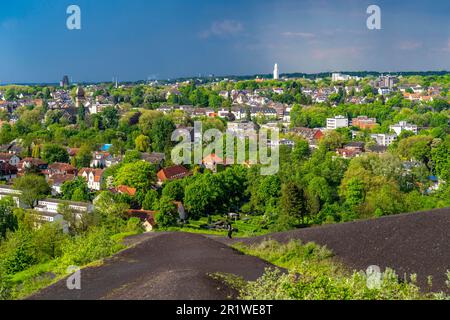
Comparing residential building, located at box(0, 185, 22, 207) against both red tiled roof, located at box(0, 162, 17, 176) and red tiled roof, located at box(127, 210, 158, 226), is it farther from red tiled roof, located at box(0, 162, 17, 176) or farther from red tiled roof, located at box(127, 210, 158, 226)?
red tiled roof, located at box(127, 210, 158, 226)

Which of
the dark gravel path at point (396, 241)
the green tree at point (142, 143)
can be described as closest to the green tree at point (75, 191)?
the green tree at point (142, 143)

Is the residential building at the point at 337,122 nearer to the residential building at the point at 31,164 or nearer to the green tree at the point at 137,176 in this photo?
the residential building at the point at 31,164

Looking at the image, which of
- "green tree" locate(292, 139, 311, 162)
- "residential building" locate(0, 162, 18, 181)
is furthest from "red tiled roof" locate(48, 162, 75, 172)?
"green tree" locate(292, 139, 311, 162)

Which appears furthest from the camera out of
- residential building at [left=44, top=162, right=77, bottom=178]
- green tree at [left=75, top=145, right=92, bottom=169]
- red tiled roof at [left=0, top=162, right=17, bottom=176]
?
green tree at [left=75, top=145, right=92, bottom=169]

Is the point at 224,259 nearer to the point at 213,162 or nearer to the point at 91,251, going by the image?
the point at 91,251

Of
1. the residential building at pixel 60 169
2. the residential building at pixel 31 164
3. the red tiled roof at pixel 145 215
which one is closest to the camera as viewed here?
the red tiled roof at pixel 145 215

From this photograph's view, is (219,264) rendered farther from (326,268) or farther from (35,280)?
(35,280)
